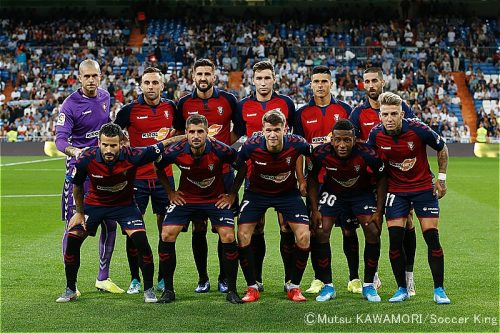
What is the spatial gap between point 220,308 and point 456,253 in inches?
178

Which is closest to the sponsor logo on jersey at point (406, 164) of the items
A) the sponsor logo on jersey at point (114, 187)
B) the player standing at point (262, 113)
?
the player standing at point (262, 113)

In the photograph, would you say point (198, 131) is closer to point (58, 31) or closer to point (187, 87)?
point (187, 87)

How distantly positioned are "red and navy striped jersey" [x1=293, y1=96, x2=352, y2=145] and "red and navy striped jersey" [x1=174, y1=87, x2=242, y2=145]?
2.21 feet

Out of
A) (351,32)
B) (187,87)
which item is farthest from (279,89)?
(351,32)

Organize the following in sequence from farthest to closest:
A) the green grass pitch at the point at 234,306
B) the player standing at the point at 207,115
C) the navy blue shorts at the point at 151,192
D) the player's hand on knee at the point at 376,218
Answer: the navy blue shorts at the point at 151,192 → the player standing at the point at 207,115 → the player's hand on knee at the point at 376,218 → the green grass pitch at the point at 234,306

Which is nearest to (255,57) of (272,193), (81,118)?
(81,118)

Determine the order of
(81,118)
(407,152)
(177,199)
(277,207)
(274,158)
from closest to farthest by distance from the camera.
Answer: (407,152)
(274,158)
(177,199)
(277,207)
(81,118)

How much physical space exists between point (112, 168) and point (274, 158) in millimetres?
1538

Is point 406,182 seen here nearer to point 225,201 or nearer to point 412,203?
point 412,203

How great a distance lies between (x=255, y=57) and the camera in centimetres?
4003

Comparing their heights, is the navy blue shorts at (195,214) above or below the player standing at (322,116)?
below

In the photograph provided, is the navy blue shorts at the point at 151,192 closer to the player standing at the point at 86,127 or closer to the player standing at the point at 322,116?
the player standing at the point at 86,127

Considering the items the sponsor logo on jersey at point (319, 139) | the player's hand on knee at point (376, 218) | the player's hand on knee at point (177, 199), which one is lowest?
the player's hand on knee at point (376, 218)

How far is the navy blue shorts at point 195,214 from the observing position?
317 inches
